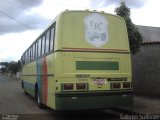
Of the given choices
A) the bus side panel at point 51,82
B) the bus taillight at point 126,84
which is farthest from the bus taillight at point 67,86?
the bus taillight at point 126,84

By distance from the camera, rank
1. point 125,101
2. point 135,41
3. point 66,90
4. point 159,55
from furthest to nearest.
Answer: point 159,55 < point 135,41 < point 125,101 < point 66,90

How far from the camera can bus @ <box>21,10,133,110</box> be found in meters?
10.7

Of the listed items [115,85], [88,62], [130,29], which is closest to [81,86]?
[88,62]

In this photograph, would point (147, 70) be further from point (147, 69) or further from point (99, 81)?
point (99, 81)

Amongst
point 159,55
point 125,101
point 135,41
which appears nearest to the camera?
point 125,101

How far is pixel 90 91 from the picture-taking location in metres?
10.9

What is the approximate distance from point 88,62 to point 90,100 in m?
1.25

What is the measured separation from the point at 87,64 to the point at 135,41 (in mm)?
4772

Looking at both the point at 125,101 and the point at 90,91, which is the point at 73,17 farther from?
the point at 125,101

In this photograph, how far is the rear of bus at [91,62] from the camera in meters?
10.7

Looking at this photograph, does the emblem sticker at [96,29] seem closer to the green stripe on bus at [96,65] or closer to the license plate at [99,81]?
the green stripe on bus at [96,65]

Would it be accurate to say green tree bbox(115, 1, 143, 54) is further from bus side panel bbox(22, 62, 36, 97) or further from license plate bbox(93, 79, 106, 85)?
bus side panel bbox(22, 62, 36, 97)

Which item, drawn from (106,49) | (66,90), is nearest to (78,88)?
(66,90)

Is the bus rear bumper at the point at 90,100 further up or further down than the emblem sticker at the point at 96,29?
further down
